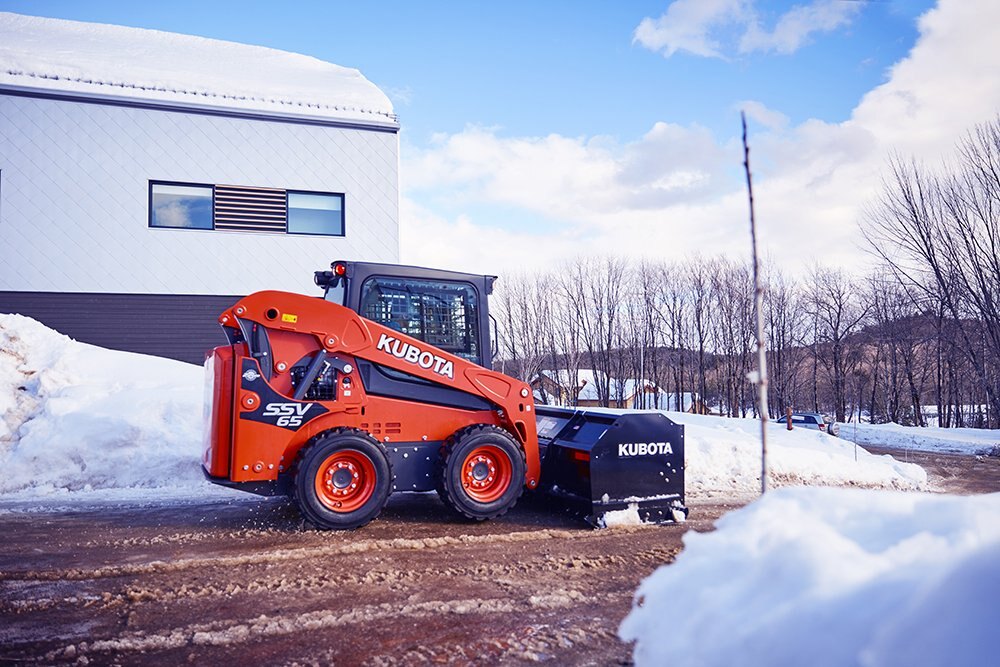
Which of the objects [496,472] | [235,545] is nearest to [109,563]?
[235,545]

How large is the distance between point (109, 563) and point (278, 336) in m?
2.38

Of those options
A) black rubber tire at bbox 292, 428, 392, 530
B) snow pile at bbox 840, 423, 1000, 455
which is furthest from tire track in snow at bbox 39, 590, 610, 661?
snow pile at bbox 840, 423, 1000, 455

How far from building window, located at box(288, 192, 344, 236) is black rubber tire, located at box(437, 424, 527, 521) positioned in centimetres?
1209

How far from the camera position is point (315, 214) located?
58.3 ft

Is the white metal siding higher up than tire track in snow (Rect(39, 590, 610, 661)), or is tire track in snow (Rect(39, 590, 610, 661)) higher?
the white metal siding

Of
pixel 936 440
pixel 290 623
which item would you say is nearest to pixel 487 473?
pixel 290 623

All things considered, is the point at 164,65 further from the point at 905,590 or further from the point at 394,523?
the point at 905,590

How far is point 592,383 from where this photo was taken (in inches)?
2020

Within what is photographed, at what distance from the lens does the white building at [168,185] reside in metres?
15.7

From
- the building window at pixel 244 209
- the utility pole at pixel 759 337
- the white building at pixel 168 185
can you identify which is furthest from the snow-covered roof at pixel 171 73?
the utility pole at pixel 759 337

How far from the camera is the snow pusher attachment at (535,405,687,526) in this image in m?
6.96

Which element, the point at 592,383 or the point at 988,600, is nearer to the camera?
the point at 988,600

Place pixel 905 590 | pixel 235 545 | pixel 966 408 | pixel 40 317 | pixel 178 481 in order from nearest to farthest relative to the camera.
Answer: pixel 905 590 < pixel 235 545 < pixel 178 481 < pixel 40 317 < pixel 966 408

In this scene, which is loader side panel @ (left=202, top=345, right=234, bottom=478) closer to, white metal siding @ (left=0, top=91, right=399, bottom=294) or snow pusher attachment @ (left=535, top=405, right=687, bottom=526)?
snow pusher attachment @ (left=535, top=405, right=687, bottom=526)
